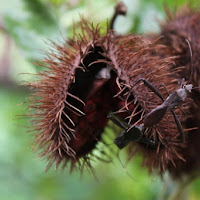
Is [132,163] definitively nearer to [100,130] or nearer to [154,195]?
[154,195]

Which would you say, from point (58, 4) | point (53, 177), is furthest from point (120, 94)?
point (53, 177)

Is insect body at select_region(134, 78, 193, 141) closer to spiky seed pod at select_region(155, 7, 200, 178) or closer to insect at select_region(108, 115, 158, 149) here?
insect at select_region(108, 115, 158, 149)

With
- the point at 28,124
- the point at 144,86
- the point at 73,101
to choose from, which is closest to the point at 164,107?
the point at 144,86

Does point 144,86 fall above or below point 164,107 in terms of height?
above

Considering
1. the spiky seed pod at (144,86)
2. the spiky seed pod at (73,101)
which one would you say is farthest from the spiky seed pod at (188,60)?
the spiky seed pod at (73,101)

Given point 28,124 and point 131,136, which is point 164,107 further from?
point 28,124

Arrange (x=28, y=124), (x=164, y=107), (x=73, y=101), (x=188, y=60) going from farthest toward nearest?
(x=28, y=124), (x=188, y=60), (x=73, y=101), (x=164, y=107)

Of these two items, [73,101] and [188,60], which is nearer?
[73,101]

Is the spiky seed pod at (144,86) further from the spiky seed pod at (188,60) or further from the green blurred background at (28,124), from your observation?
the green blurred background at (28,124)
